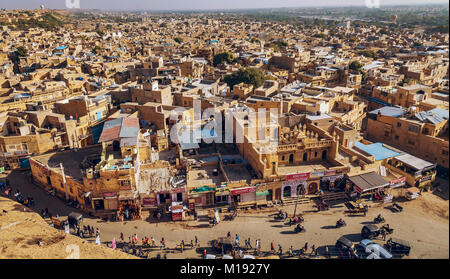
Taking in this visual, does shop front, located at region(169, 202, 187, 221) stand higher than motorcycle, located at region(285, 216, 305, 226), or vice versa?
shop front, located at region(169, 202, 187, 221)

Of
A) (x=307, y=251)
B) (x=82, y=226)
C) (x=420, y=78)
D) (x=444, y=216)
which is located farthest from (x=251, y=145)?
(x=420, y=78)

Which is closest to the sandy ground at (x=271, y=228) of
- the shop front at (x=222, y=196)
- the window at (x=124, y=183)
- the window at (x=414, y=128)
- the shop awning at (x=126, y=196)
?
the shop front at (x=222, y=196)

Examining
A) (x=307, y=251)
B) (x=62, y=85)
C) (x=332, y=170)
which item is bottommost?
(x=307, y=251)

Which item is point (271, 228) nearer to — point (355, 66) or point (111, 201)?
point (111, 201)

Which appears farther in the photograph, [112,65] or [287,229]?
[112,65]

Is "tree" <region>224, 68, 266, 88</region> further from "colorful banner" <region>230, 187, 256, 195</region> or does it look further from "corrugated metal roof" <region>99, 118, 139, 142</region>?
"colorful banner" <region>230, 187, 256, 195</region>

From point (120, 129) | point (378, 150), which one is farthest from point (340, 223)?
point (120, 129)

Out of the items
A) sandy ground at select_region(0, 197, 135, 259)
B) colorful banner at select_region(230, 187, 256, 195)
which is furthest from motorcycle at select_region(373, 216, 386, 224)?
sandy ground at select_region(0, 197, 135, 259)
